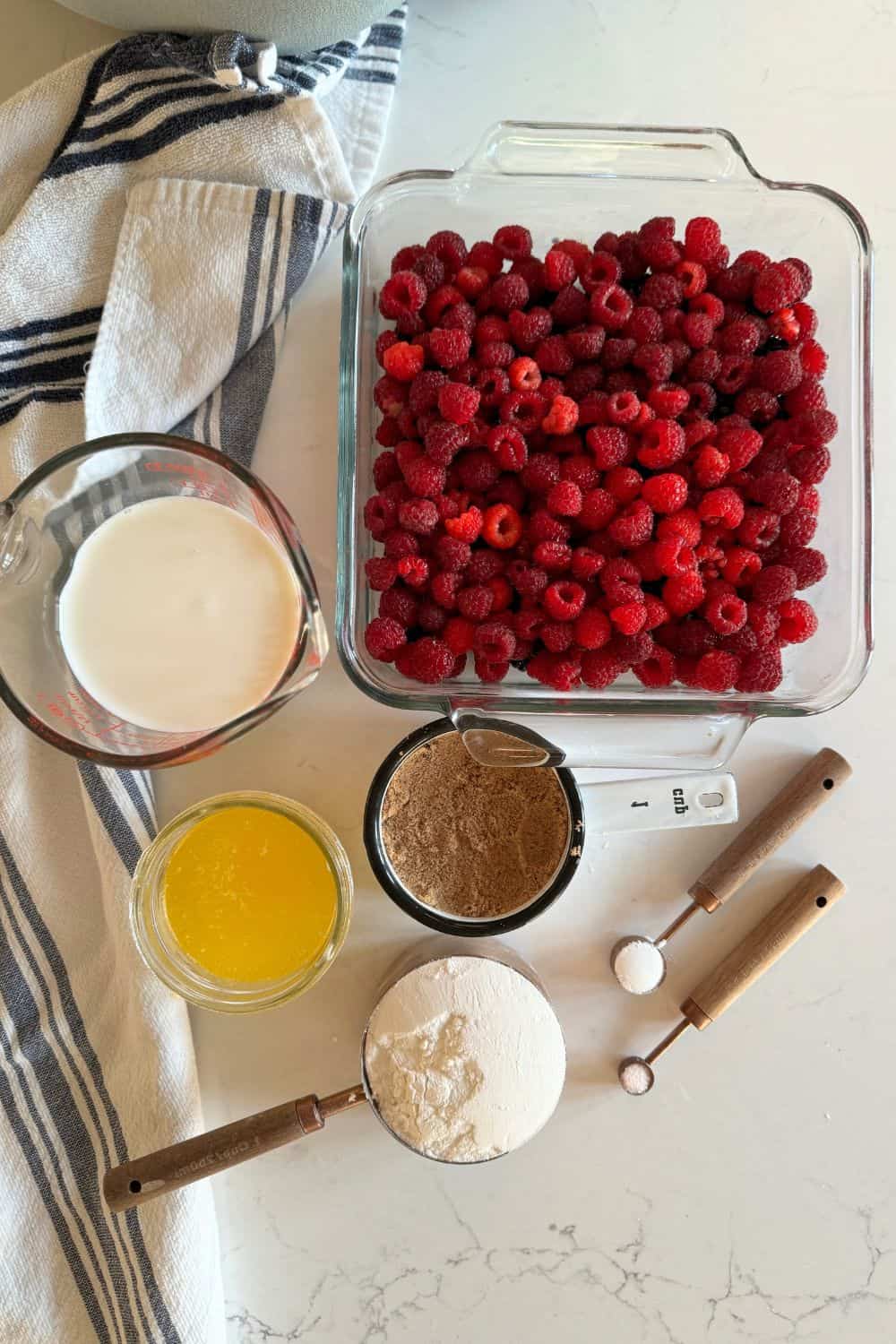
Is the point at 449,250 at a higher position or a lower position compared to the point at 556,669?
higher

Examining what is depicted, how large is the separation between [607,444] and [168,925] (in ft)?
1.61

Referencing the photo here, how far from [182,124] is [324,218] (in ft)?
0.41

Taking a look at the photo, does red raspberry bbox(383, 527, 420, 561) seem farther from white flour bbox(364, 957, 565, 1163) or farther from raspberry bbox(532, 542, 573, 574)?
white flour bbox(364, 957, 565, 1163)

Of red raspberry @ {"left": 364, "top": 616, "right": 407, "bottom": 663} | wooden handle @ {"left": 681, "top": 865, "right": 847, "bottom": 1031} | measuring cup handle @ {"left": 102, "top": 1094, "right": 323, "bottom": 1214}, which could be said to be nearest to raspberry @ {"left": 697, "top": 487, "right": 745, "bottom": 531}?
red raspberry @ {"left": 364, "top": 616, "right": 407, "bottom": 663}

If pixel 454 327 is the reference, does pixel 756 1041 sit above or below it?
below

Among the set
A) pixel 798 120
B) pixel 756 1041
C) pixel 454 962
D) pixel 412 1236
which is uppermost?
pixel 798 120

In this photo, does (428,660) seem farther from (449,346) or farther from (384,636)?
(449,346)

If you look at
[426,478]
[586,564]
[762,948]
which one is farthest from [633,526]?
[762,948]

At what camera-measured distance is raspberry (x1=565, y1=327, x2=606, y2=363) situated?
0.66 metres

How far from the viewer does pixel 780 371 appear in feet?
2.15

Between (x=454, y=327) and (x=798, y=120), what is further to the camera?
(x=798, y=120)

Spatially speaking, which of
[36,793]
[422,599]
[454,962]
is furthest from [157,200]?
[454,962]

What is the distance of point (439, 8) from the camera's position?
79 centimetres

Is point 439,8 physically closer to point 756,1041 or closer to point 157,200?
point 157,200
